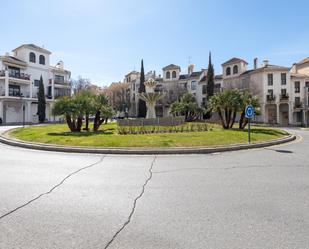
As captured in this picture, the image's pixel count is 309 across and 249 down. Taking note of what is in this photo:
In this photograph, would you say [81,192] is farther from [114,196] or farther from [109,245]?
[109,245]

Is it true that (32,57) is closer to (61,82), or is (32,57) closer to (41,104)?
(61,82)

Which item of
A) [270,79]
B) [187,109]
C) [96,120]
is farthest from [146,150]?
[270,79]

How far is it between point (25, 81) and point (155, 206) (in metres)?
49.5

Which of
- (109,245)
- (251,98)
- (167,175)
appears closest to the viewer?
(109,245)

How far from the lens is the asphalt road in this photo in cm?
331

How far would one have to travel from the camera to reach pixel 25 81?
46500 millimetres

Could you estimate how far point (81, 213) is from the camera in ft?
13.7

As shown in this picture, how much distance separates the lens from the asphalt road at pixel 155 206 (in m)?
3.31

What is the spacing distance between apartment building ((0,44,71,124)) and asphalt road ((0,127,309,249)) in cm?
3970

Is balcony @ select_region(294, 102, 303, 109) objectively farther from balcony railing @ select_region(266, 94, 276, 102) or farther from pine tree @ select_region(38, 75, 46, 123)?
pine tree @ select_region(38, 75, 46, 123)

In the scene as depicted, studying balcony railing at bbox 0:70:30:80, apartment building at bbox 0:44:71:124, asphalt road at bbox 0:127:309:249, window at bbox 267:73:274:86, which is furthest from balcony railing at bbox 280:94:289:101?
balcony railing at bbox 0:70:30:80

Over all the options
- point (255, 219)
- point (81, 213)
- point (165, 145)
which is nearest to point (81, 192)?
point (81, 213)

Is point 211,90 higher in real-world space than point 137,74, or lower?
lower

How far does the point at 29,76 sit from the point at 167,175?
48.8 meters
